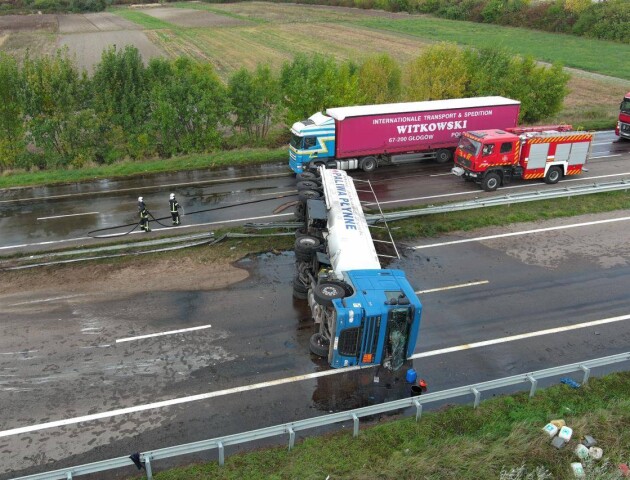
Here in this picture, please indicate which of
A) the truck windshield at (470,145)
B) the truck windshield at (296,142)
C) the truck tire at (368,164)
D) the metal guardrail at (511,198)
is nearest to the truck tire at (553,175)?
the metal guardrail at (511,198)

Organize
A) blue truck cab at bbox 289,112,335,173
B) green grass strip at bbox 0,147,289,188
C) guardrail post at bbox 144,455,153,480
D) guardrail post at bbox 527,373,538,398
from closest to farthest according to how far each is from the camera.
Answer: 1. guardrail post at bbox 144,455,153,480
2. guardrail post at bbox 527,373,538,398
3. blue truck cab at bbox 289,112,335,173
4. green grass strip at bbox 0,147,289,188

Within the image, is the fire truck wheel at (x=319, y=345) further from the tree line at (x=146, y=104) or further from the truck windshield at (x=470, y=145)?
the tree line at (x=146, y=104)

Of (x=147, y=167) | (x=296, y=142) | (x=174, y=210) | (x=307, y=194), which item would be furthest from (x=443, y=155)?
(x=147, y=167)

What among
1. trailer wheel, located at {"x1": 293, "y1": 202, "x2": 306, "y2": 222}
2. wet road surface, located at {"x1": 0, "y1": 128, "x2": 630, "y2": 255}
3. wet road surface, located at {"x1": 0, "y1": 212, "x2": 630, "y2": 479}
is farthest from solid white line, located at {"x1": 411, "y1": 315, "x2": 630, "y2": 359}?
wet road surface, located at {"x1": 0, "y1": 128, "x2": 630, "y2": 255}

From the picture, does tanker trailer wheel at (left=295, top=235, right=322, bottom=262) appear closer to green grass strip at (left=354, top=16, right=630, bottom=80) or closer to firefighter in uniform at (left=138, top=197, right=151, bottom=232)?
firefighter in uniform at (left=138, top=197, right=151, bottom=232)

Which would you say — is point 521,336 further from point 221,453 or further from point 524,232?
point 221,453

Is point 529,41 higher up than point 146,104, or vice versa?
point 529,41
